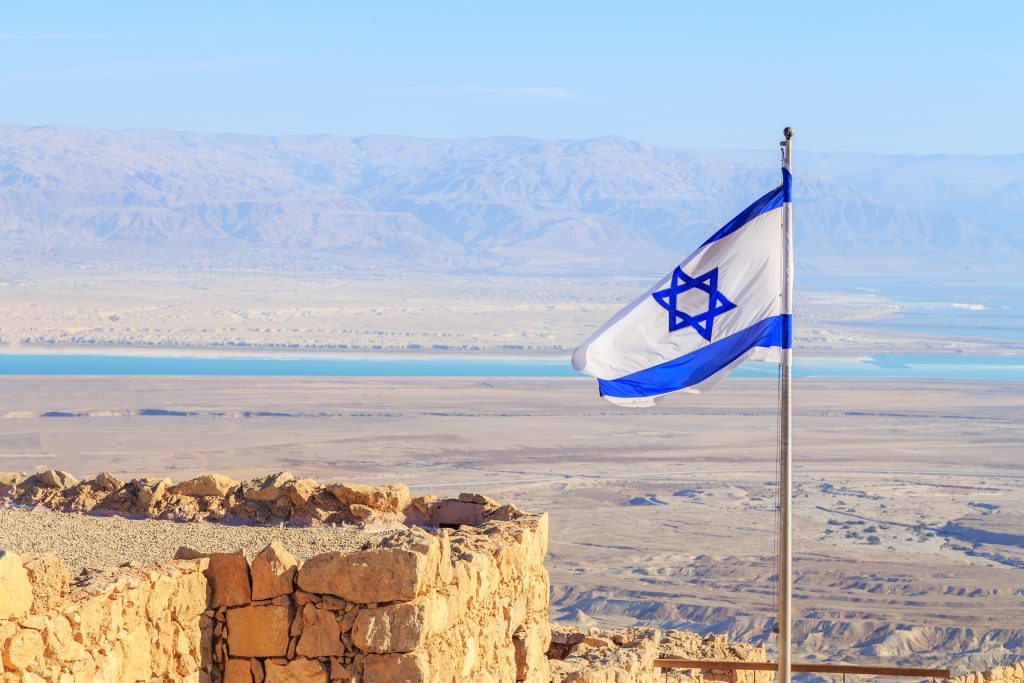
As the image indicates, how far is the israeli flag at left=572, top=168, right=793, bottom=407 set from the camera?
8.71 meters

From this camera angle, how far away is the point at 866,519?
46.7 metres

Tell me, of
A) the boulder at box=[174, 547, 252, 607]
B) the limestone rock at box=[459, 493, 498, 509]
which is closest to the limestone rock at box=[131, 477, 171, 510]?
the limestone rock at box=[459, 493, 498, 509]

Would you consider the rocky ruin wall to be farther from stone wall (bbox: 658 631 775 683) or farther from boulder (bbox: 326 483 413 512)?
stone wall (bbox: 658 631 775 683)

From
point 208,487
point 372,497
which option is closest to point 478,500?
point 372,497

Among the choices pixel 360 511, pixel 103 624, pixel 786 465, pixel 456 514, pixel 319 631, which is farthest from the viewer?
pixel 456 514

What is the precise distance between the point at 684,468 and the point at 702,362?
48928mm

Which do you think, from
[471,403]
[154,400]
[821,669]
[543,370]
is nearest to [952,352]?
[543,370]

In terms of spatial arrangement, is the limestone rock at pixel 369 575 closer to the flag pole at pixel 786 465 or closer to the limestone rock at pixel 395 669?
the limestone rock at pixel 395 669

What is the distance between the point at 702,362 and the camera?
882cm

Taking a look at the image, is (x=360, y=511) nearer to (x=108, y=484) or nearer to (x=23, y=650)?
(x=108, y=484)

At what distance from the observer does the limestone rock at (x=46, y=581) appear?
20.6ft

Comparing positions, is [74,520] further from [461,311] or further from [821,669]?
[461,311]

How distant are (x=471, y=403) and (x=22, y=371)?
79.7ft

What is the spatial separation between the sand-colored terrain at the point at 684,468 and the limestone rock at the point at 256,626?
75.5ft
